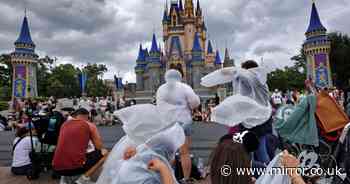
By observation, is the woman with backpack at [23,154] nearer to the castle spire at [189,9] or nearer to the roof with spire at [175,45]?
the roof with spire at [175,45]

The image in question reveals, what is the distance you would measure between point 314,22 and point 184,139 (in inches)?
1400

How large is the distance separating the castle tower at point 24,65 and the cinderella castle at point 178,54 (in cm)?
1661

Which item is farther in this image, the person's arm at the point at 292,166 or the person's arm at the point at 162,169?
the person's arm at the point at 162,169

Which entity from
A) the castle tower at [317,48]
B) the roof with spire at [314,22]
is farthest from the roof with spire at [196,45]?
the roof with spire at [314,22]

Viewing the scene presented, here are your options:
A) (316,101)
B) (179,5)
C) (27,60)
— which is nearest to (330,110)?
(316,101)

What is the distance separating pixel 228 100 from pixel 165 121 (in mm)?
518

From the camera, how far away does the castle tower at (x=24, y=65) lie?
1377 inches

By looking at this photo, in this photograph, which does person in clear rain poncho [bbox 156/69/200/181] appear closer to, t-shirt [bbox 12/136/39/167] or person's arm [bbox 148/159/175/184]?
person's arm [bbox 148/159/175/184]

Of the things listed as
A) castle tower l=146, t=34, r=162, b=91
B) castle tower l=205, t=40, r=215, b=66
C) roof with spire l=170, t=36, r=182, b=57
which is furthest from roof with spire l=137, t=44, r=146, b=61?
castle tower l=205, t=40, r=215, b=66

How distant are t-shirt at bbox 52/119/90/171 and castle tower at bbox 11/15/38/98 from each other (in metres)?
34.9

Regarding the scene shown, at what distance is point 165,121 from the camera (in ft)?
7.18

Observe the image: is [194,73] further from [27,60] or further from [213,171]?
[213,171]

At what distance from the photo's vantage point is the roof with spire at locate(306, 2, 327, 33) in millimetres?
32500

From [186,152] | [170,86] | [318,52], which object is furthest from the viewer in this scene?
[318,52]
